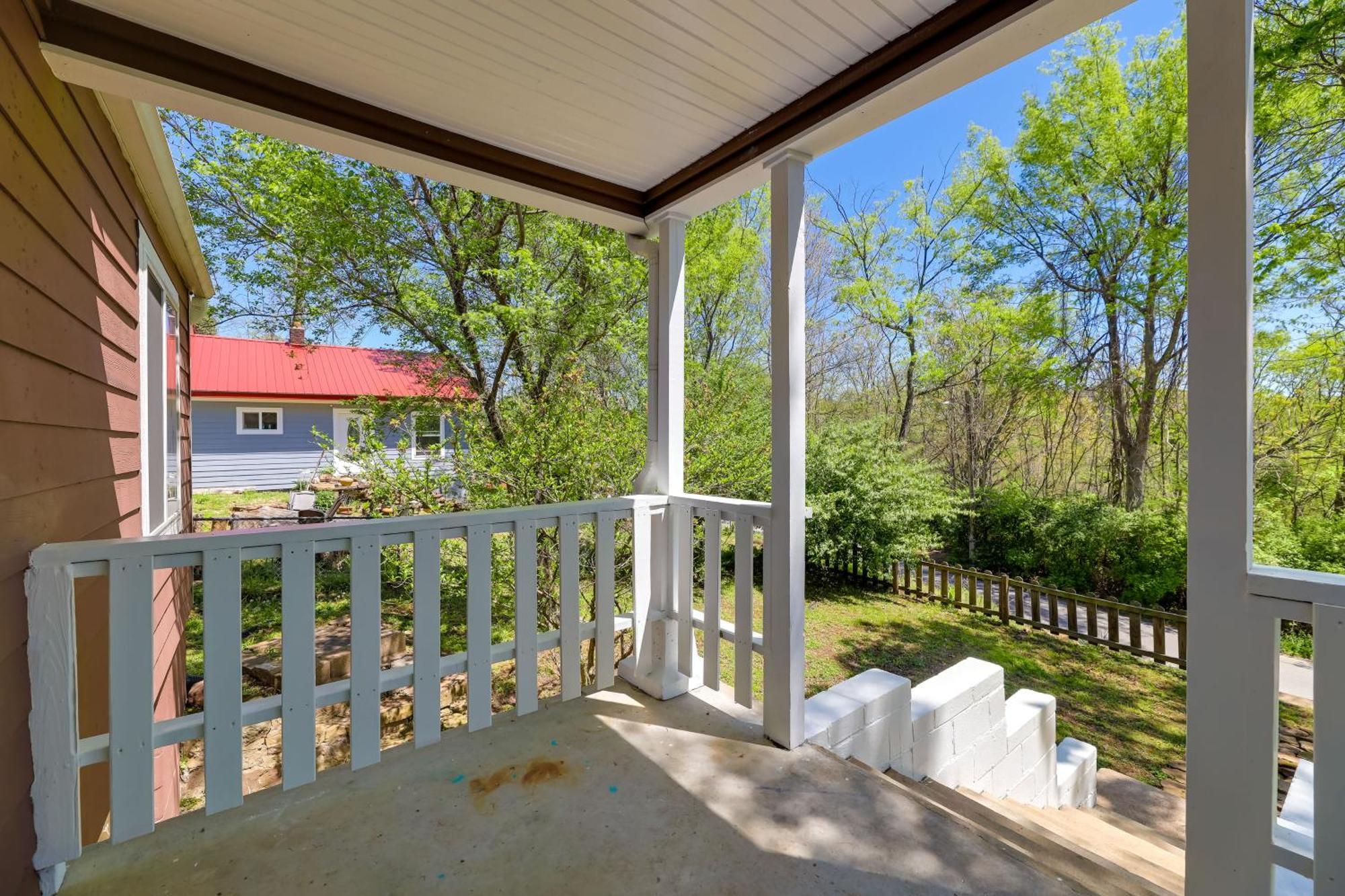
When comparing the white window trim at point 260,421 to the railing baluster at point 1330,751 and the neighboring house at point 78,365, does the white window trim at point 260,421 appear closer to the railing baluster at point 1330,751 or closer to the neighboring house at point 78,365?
the neighboring house at point 78,365

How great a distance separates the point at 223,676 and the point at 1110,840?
3.69 m

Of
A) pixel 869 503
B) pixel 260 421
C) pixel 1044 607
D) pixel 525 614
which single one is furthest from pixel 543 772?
pixel 260 421

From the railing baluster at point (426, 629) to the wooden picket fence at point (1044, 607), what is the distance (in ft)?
19.6

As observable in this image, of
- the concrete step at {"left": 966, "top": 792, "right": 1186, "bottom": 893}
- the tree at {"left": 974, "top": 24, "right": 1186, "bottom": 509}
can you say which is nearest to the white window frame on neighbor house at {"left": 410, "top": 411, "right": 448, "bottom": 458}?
the concrete step at {"left": 966, "top": 792, "right": 1186, "bottom": 893}

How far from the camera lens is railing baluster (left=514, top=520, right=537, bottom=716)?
2312 millimetres

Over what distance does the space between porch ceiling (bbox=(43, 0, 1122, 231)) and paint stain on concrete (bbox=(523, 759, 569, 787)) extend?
2399mm

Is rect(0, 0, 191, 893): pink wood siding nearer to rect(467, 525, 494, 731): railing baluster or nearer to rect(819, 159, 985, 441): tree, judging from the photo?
rect(467, 525, 494, 731): railing baluster

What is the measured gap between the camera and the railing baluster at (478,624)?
2.20m

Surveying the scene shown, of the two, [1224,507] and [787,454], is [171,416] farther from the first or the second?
[1224,507]

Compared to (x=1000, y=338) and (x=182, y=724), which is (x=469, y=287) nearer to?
(x=182, y=724)

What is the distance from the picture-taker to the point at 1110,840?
8.43 ft

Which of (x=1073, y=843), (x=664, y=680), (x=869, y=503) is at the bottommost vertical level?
(x=1073, y=843)

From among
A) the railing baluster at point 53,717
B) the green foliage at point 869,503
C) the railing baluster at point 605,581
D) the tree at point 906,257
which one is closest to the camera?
the railing baluster at point 53,717

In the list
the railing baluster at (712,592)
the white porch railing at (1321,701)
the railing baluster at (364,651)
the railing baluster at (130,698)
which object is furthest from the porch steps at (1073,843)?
the railing baluster at (130,698)
